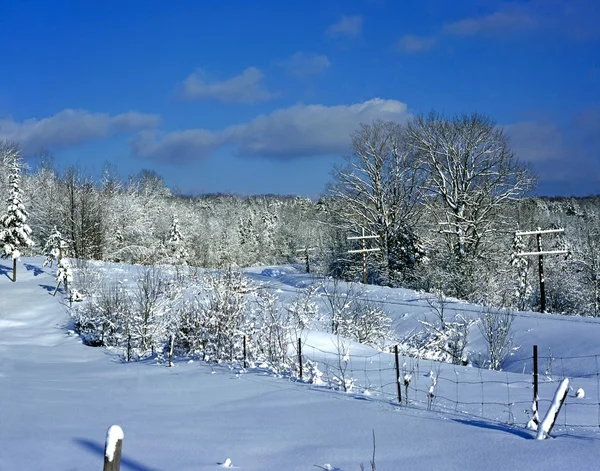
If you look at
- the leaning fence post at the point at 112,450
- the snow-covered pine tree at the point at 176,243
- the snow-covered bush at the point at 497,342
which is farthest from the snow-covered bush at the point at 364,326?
the snow-covered pine tree at the point at 176,243

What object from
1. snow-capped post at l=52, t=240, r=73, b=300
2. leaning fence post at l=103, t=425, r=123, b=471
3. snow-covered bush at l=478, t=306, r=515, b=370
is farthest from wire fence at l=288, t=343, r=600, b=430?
snow-capped post at l=52, t=240, r=73, b=300

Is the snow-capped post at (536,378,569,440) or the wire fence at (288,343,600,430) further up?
the snow-capped post at (536,378,569,440)

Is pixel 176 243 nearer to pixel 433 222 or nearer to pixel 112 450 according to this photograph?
pixel 433 222

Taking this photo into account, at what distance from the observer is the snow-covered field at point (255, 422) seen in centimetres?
560

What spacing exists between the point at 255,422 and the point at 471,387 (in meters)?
5.11

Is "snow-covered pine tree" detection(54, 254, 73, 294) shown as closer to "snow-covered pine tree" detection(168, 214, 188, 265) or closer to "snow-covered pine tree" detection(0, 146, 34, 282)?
"snow-covered pine tree" detection(0, 146, 34, 282)

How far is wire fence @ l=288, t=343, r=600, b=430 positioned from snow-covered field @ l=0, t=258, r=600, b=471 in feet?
0.23

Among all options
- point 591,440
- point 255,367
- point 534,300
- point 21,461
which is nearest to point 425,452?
point 591,440

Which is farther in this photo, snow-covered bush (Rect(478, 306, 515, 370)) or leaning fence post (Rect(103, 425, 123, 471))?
snow-covered bush (Rect(478, 306, 515, 370))

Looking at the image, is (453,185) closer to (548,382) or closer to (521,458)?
(548,382)

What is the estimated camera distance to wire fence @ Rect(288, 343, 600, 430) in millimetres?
8094

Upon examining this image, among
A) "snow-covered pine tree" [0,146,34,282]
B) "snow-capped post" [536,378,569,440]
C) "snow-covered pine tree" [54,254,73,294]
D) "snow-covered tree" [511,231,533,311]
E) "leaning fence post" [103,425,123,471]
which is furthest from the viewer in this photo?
"snow-covered pine tree" [0,146,34,282]

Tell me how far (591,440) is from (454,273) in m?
24.4

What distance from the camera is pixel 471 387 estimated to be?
35.1ft
